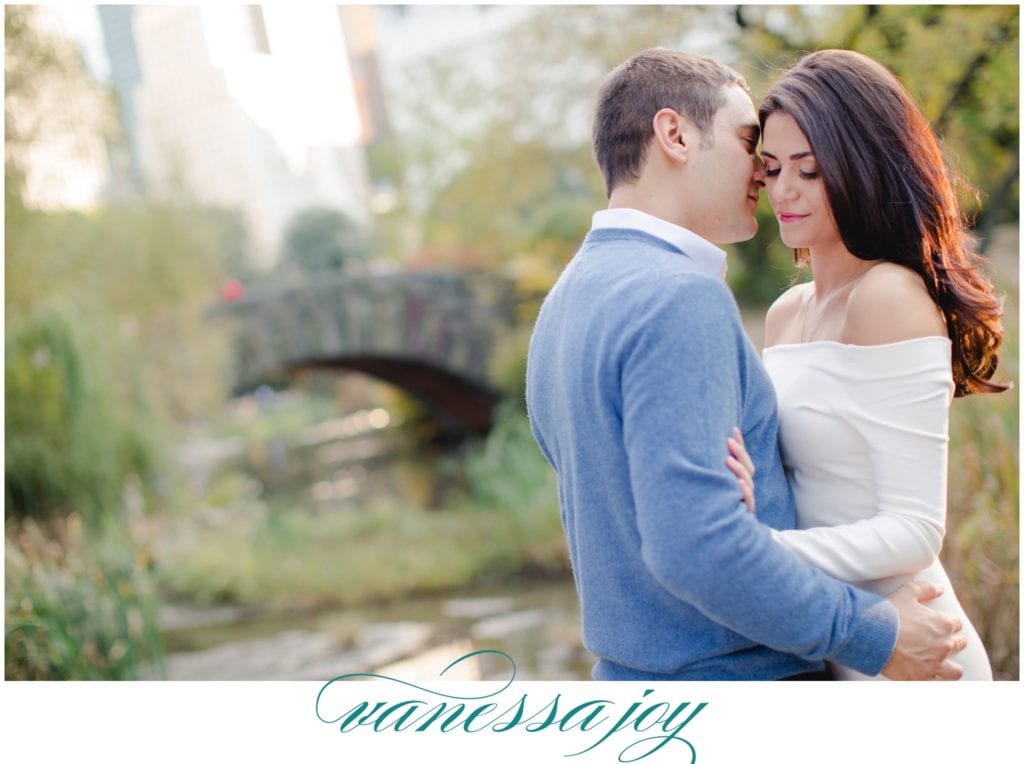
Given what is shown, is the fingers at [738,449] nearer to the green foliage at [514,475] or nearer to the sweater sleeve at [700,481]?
the sweater sleeve at [700,481]

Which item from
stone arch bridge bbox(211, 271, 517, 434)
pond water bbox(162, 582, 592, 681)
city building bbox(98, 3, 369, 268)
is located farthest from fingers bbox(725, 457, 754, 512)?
stone arch bridge bbox(211, 271, 517, 434)

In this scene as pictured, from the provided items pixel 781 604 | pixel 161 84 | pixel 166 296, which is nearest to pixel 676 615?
pixel 781 604

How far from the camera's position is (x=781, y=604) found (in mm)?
1037

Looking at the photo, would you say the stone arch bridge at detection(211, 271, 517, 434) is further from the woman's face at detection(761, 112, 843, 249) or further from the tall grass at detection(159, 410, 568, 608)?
the woman's face at detection(761, 112, 843, 249)

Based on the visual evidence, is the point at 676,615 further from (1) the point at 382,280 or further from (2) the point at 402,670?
(1) the point at 382,280

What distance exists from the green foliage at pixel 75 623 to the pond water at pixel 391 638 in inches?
57.3

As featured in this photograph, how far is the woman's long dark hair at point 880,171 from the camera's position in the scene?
4.04 ft

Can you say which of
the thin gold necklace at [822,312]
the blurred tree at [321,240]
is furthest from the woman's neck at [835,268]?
the blurred tree at [321,240]

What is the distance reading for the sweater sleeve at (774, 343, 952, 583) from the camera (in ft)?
3.81

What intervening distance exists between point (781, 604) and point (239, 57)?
65.6 ft

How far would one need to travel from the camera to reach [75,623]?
10.0 ft

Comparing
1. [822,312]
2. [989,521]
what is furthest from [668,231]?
[989,521]

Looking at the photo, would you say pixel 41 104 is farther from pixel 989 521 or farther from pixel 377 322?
pixel 989 521
